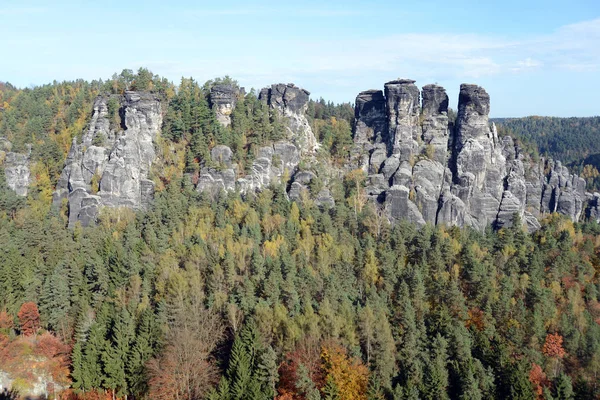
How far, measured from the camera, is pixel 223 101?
238 ft

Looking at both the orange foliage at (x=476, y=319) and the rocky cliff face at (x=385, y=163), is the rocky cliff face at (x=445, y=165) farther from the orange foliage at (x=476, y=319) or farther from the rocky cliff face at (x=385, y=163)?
the orange foliage at (x=476, y=319)

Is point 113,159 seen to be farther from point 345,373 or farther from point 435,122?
point 435,122

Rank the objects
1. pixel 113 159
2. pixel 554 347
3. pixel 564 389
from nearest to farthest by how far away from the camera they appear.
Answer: pixel 564 389 → pixel 554 347 → pixel 113 159

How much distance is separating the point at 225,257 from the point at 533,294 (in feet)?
88.7

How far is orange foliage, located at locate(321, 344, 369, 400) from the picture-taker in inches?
1374

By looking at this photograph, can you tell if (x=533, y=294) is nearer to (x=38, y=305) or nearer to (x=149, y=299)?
(x=149, y=299)

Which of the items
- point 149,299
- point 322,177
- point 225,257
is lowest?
point 149,299

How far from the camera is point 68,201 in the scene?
62.0 m

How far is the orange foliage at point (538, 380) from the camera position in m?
35.7

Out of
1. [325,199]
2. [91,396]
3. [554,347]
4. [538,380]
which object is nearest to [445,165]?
[325,199]

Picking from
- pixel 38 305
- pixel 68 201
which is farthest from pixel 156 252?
pixel 68 201

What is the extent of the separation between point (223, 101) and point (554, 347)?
5124 cm

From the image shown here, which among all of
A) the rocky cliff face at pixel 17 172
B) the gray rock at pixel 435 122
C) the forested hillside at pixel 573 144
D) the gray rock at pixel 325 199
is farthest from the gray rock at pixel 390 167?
the forested hillside at pixel 573 144

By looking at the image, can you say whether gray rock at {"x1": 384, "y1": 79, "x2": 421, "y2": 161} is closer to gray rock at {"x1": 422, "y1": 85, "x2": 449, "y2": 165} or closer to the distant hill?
gray rock at {"x1": 422, "y1": 85, "x2": 449, "y2": 165}
